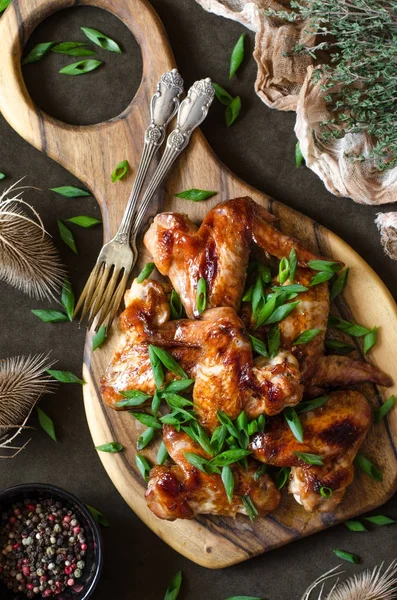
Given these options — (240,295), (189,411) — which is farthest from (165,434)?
(240,295)

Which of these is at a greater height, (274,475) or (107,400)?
(107,400)

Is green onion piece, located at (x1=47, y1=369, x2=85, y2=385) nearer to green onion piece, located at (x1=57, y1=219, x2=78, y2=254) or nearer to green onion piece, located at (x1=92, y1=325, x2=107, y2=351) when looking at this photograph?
green onion piece, located at (x1=92, y1=325, x2=107, y2=351)

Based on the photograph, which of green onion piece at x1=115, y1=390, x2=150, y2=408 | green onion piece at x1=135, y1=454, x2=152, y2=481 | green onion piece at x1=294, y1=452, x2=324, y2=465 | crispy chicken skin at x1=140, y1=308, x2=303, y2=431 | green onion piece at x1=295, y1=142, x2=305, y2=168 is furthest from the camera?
green onion piece at x1=295, y1=142, x2=305, y2=168

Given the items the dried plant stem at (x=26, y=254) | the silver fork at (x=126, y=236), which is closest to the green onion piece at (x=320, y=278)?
the silver fork at (x=126, y=236)

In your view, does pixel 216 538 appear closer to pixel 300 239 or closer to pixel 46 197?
pixel 300 239

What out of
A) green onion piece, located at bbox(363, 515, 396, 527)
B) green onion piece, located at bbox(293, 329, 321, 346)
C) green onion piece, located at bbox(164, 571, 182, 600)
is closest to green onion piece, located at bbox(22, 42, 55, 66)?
green onion piece, located at bbox(293, 329, 321, 346)

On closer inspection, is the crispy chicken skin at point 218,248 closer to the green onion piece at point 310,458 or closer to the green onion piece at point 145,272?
the green onion piece at point 145,272

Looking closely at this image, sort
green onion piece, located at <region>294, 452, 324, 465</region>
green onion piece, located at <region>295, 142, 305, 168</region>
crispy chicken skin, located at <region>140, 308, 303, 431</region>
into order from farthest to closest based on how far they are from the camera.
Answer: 1. green onion piece, located at <region>295, 142, 305, 168</region>
2. green onion piece, located at <region>294, 452, 324, 465</region>
3. crispy chicken skin, located at <region>140, 308, 303, 431</region>
